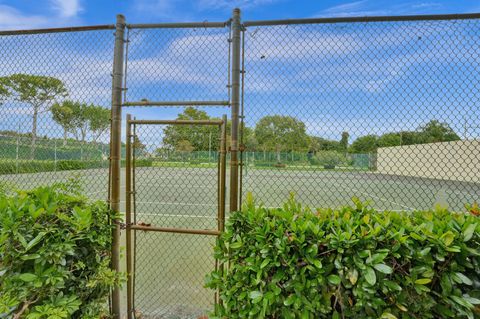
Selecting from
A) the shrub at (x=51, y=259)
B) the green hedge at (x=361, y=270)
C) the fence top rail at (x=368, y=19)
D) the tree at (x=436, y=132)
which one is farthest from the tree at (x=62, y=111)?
the tree at (x=436, y=132)

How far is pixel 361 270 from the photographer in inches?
58.2

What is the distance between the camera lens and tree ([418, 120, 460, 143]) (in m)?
Result: 2.46

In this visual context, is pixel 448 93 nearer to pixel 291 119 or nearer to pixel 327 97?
pixel 327 97

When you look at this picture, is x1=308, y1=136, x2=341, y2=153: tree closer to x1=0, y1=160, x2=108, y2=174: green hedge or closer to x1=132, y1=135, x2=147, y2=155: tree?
x1=132, y1=135, x2=147, y2=155: tree

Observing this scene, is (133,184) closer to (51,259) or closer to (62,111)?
(51,259)

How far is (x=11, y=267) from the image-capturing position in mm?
1774

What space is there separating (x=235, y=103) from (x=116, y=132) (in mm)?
965

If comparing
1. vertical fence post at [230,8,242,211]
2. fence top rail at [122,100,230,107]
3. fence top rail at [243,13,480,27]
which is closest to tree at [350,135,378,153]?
fence top rail at [243,13,480,27]

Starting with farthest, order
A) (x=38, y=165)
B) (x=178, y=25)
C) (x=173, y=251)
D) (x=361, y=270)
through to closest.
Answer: (x=38, y=165) < (x=173, y=251) < (x=178, y=25) < (x=361, y=270)

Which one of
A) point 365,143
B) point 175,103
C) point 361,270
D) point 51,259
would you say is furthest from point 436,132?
point 51,259

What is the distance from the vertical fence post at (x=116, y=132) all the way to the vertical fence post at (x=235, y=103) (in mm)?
900

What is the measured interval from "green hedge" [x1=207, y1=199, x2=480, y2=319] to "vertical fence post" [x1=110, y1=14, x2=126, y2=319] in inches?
42.9

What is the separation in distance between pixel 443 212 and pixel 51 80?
3.79 m

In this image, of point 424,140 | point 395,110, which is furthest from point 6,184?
point 424,140
